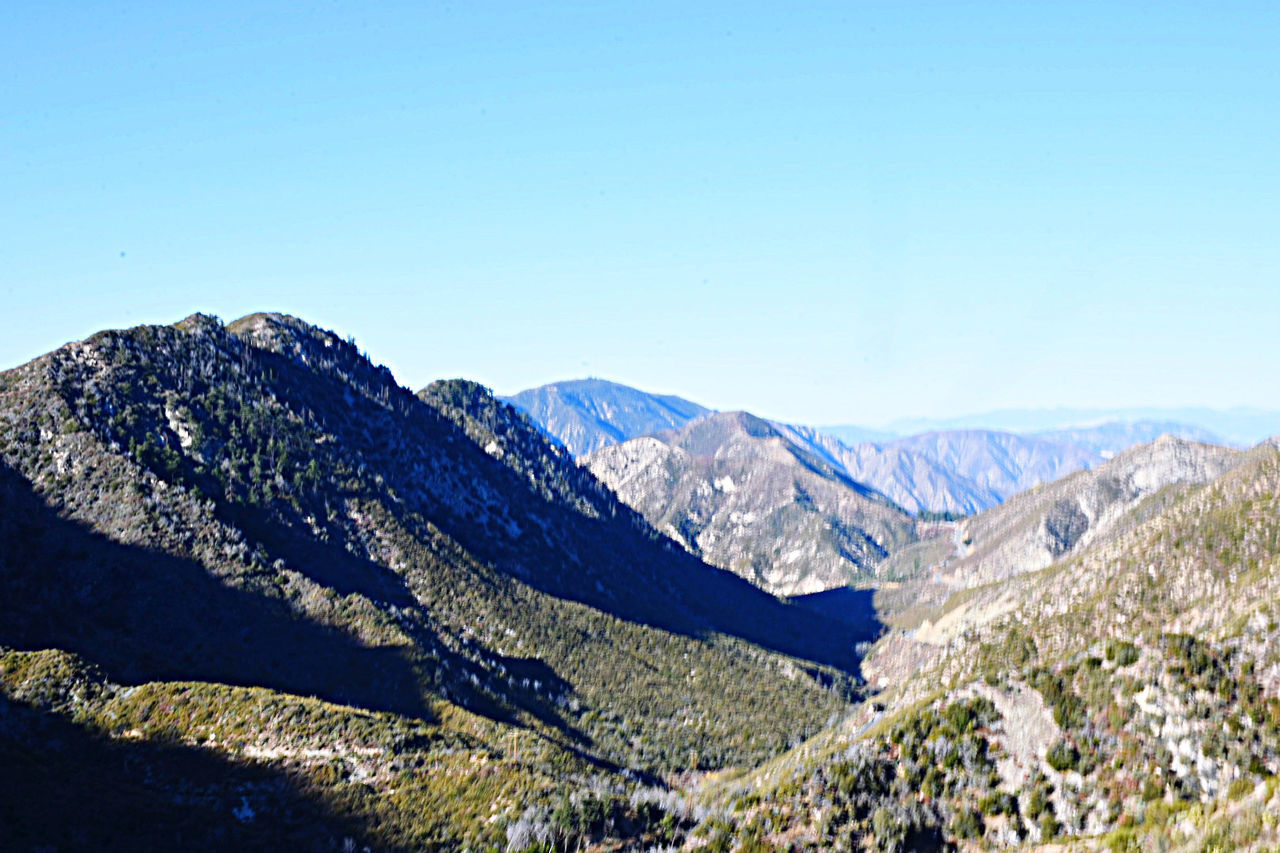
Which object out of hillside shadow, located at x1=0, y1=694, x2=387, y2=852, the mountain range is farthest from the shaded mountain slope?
hillside shadow, located at x1=0, y1=694, x2=387, y2=852

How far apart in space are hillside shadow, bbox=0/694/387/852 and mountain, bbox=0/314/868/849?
0.93 feet

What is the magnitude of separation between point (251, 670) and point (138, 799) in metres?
60.7

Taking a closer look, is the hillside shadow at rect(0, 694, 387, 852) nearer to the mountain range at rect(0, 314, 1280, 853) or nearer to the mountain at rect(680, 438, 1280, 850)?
the mountain range at rect(0, 314, 1280, 853)

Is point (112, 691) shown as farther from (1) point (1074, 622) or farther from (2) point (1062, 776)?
(1) point (1074, 622)

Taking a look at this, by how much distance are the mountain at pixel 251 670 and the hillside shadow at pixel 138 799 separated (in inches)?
11.1

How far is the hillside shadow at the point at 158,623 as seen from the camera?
367 feet

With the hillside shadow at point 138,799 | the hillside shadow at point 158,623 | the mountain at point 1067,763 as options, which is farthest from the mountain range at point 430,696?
the hillside shadow at point 158,623

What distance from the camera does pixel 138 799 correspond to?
67000mm

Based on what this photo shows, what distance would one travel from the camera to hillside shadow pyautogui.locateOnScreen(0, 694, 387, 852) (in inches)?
2288

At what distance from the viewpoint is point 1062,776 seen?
4441 cm

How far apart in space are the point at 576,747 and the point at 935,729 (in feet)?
349

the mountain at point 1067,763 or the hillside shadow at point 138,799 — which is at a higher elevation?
the mountain at point 1067,763

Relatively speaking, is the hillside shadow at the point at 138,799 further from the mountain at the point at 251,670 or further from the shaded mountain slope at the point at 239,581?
the shaded mountain slope at the point at 239,581

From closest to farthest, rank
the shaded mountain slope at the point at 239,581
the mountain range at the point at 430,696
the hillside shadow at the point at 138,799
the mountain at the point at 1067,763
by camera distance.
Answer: the mountain at the point at 1067,763
the mountain range at the point at 430,696
the hillside shadow at the point at 138,799
the shaded mountain slope at the point at 239,581
